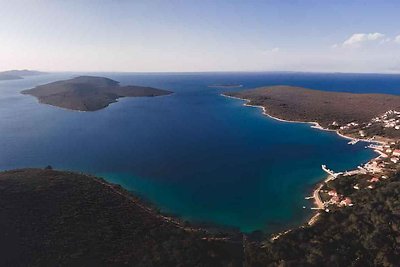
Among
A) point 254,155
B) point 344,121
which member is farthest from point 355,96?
point 254,155

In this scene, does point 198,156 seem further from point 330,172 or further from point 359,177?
point 359,177

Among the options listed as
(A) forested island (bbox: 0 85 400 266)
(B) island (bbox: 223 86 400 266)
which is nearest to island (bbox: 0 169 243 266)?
(A) forested island (bbox: 0 85 400 266)

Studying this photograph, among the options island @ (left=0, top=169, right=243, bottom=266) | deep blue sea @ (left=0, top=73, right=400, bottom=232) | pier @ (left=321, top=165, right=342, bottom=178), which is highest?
island @ (left=0, top=169, right=243, bottom=266)

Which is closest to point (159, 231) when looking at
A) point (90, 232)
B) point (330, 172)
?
point (90, 232)

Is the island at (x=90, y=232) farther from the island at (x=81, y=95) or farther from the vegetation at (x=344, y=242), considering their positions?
the island at (x=81, y=95)

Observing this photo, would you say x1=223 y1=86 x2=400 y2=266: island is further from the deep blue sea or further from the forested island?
the deep blue sea

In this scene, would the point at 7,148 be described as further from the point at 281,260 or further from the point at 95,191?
the point at 281,260
